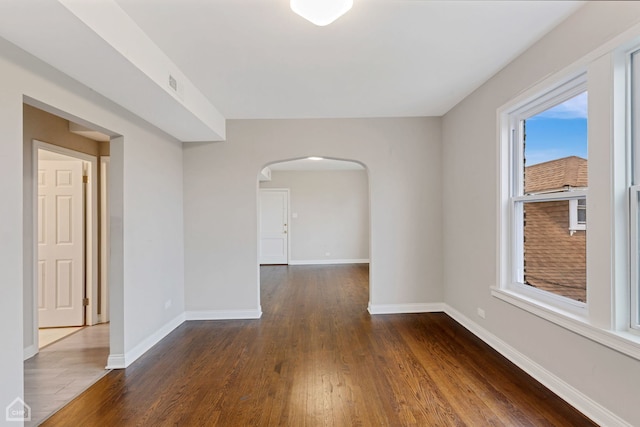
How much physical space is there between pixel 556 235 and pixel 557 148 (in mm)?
667

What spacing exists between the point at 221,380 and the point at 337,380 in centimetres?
95

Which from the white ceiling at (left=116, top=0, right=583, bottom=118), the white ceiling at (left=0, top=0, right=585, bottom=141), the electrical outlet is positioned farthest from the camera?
the electrical outlet

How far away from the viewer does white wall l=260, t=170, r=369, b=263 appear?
327 inches

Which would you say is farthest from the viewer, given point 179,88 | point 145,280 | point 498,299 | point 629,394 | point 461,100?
point 461,100

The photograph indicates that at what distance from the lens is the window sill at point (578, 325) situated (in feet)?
5.44

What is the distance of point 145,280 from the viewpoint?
10.2 ft

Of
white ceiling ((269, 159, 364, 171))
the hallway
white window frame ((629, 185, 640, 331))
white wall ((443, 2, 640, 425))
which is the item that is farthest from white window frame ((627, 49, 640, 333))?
white ceiling ((269, 159, 364, 171))

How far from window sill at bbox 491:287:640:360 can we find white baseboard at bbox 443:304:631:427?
399mm

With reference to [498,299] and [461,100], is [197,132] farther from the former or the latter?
[498,299]

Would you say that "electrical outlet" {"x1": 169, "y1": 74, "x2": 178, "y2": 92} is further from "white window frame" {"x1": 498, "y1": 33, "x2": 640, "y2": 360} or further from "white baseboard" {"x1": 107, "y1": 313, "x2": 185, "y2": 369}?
"white window frame" {"x1": 498, "y1": 33, "x2": 640, "y2": 360}

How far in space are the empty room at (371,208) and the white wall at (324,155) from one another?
0.10ft

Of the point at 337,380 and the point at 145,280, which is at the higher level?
the point at 145,280

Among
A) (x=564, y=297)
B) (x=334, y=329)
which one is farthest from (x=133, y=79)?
(x=564, y=297)

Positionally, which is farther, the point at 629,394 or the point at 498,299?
the point at 498,299
